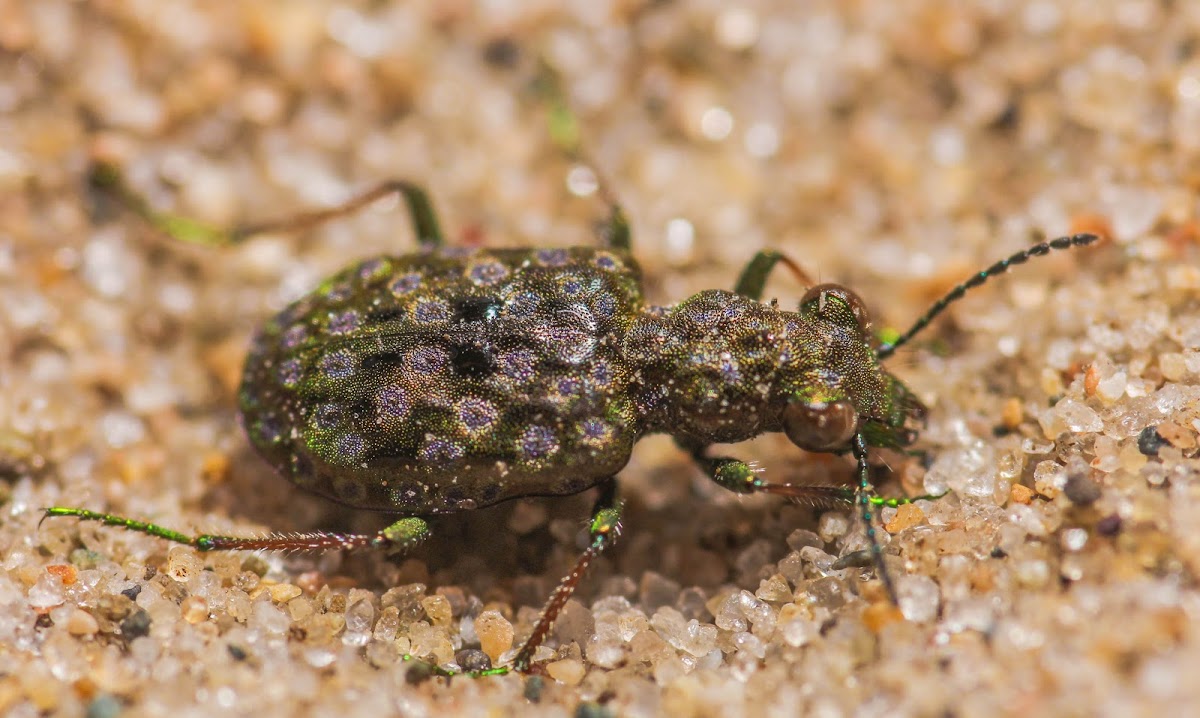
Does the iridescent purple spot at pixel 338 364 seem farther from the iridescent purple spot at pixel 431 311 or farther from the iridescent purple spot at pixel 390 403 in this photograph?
the iridescent purple spot at pixel 431 311

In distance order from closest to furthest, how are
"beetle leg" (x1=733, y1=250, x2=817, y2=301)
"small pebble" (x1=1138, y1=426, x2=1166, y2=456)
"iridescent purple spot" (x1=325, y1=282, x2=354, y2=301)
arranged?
A: 1. "small pebble" (x1=1138, y1=426, x2=1166, y2=456)
2. "iridescent purple spot" (x1=325, y1=282, x2=354, y2=301)
3. "beetle leg" (x1=733, y1=250, x2=817, y2=301)

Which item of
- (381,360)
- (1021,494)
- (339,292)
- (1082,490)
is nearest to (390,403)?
(381,360)

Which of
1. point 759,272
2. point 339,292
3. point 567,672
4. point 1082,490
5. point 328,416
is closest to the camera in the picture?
point 1082,490

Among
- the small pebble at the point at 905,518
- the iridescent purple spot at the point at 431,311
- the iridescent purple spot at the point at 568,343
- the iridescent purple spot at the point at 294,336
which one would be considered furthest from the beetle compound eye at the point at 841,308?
the iridescent purple spot at the point at 294,336

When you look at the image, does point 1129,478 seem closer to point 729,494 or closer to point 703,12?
point 729,494

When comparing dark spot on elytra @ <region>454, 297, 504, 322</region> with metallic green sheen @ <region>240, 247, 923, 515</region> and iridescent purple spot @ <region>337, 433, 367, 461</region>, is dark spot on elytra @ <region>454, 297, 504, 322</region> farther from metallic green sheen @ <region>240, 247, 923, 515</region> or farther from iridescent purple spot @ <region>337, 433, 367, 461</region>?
iridescent purple spot @ <region>337, 433, 367, 461</region>

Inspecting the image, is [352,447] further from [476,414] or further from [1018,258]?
[1018,258]

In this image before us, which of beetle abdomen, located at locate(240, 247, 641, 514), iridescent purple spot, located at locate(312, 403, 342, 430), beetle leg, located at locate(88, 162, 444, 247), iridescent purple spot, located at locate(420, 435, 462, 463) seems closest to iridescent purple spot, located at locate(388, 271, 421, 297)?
beetle abdomen, located at locate(240, 247, 641, 514)
